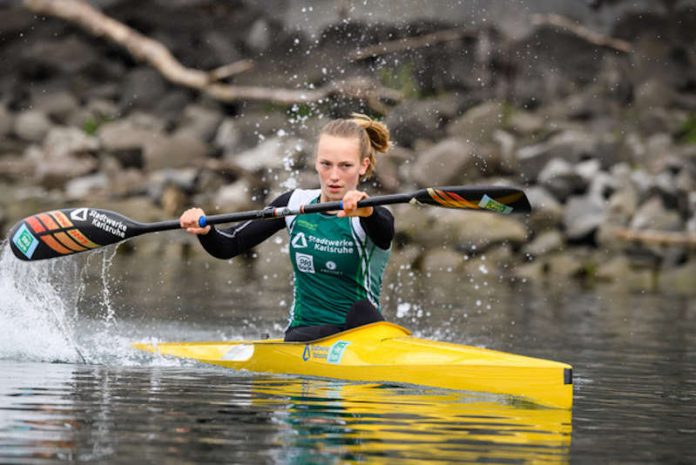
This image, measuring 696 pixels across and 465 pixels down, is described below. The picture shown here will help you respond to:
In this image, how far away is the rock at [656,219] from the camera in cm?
1725

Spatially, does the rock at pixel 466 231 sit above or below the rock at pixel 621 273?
above

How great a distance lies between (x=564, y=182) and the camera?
18.5 meters

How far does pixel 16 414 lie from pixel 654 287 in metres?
10.9

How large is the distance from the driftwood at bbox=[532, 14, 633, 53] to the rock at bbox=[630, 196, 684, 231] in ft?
19.4

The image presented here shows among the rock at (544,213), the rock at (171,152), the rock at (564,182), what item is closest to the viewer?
the rock at (544,213)

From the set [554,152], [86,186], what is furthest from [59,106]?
[554,152]

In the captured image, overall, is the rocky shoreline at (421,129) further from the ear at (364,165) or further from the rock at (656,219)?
the ear at (364,165)

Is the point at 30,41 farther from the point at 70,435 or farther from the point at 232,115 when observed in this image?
the point at 70,435

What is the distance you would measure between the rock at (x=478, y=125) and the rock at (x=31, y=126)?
7.21 metres

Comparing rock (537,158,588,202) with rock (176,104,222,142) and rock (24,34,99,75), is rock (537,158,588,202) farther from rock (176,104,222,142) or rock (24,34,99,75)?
rock (24,34,99,75)

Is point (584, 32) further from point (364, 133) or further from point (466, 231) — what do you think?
point (364, 133)

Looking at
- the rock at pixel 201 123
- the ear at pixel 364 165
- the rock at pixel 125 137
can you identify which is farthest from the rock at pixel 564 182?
the ear at pixel 364 165

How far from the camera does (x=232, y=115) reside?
2333 cm

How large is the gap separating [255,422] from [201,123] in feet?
58.7
